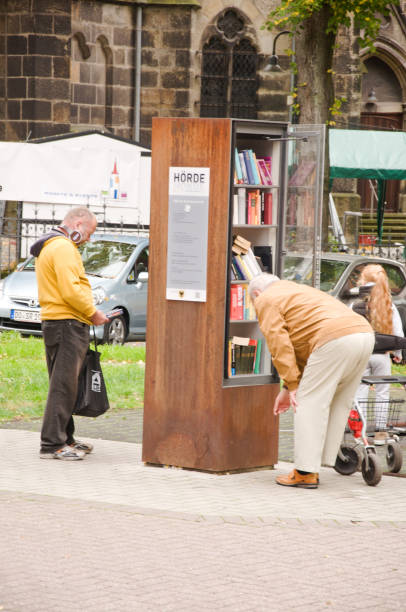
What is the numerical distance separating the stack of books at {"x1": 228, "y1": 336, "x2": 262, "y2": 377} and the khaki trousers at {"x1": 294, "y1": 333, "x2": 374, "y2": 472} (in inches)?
29.9

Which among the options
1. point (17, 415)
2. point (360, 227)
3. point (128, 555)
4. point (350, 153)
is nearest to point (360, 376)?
point (128, 555)

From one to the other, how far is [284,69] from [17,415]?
21.0m

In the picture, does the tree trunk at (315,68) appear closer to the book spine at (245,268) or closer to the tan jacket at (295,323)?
the book spine at (245,268)

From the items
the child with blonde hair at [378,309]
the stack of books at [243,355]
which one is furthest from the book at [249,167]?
the child with blonde hair at [378,309]

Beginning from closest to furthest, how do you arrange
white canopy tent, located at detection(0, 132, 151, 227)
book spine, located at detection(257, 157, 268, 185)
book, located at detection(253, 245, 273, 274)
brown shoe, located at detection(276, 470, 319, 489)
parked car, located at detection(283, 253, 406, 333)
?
brown shoe, located at detection(276, 470, 319, 489) → book spine, located at detection(257, 157, 268, 185) → book, located at detection(253, 245, 273, 274) → parked car, located at detection(283, 253, 406, 333) → white canopy tent, located at detection(0, 132, 151, 227)

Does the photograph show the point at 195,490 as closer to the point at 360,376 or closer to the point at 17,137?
the point at 360,376

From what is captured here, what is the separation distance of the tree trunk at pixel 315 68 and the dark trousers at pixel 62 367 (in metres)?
13.6

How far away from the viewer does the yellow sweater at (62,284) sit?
8.69 m

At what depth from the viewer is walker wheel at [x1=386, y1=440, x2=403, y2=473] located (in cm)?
891

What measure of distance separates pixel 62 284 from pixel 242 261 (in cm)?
136

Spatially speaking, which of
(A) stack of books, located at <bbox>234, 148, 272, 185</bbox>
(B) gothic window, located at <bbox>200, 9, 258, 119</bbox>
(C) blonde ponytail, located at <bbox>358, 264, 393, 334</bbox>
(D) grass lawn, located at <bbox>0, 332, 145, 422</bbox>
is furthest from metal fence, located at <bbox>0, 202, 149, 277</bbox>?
(A) stack of books, located at <bbox>234, 148, 272, 185</bbox>

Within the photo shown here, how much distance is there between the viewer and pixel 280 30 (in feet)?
99.0

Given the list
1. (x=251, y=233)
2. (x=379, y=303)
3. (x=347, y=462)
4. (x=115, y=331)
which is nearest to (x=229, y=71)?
(x=115, y=331)

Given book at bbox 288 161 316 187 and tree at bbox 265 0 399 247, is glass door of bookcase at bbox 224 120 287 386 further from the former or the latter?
tree at bbox 265 0 399 247
